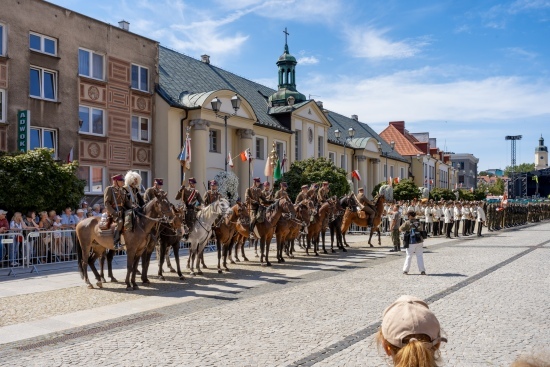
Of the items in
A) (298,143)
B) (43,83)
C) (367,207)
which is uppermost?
(43,83)

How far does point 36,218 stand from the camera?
18.7 metres

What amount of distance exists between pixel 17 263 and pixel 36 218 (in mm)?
2985

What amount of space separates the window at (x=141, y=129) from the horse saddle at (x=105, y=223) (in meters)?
16.1

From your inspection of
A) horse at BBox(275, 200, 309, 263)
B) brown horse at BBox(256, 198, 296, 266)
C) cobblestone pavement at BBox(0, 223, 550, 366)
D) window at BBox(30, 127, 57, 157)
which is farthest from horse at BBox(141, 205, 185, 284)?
window at BBox(30, 127, 57, 157)

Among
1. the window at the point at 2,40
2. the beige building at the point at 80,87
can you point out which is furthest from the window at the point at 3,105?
the window at the point at 2,40

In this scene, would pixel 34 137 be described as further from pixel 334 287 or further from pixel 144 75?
pixel 334 287

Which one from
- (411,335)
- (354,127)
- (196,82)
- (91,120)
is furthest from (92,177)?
(354,127)

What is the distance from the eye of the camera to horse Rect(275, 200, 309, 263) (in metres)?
17.8


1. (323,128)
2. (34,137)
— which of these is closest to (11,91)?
(34,137)

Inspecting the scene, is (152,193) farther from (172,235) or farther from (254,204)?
(254,204)

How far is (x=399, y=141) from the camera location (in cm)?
7569

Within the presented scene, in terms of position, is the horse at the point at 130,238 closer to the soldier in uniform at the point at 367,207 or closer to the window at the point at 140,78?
the soldier in uniform at the point at 367,207

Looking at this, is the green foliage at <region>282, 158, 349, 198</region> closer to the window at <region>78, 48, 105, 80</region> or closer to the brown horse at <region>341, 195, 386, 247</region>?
the brown horse at <region>341, 195, 386, 247</region>

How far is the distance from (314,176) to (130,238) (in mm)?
23590
